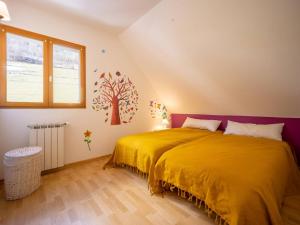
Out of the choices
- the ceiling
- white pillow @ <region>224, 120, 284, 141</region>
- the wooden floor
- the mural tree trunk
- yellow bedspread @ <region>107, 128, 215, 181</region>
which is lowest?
the wooden floor

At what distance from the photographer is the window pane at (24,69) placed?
215 cm

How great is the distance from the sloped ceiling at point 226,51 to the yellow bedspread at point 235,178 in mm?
963

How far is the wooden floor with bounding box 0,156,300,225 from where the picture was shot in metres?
1.45

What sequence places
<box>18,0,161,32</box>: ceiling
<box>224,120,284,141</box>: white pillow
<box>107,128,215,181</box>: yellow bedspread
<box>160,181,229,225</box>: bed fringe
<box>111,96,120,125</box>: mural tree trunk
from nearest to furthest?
<box>160,181,229,225</box>: bed fringe
<box>107,128,215,181</box>: yellow bedspread
<box>18,0,161,32</box>: ceiling
<box>224,120,284,141</box>: white pillow
<box>111,96,120,125</box>: mural tree trunk

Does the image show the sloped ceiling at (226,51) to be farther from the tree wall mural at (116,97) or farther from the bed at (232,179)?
the bed at (232,179)

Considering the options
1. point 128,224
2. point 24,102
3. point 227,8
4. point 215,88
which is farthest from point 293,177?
point 24,102

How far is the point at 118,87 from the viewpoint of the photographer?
335cm

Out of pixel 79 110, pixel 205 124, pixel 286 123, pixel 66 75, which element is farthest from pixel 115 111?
pixel 286 123

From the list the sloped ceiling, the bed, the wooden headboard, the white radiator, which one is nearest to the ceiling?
the sloped ceiling

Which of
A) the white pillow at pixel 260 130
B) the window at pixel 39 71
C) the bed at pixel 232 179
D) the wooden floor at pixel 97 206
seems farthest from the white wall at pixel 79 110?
the white pillow at pixel 260 130

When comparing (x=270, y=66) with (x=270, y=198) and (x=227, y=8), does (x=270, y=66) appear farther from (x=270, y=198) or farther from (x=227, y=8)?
(x=270, y=198)

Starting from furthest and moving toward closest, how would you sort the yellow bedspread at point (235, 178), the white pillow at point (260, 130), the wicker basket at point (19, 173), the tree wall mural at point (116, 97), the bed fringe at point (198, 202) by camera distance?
1. the tree wall mural at point (116, 97)
2. the white pillow at point (260, 130)
3. the wicker basket at point (19, 173)
4. the bed fringe at point (198, 202)
5. the yellow bedspread at point (235, 178)

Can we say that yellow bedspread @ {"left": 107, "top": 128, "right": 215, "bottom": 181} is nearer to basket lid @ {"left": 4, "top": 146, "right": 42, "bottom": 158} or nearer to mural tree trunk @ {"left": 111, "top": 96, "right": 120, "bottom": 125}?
mural tree trunk @ {"left": 111, "top": 96, "right": 120, "bottom": 125}

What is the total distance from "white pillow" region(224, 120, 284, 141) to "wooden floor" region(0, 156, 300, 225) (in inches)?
69.3
